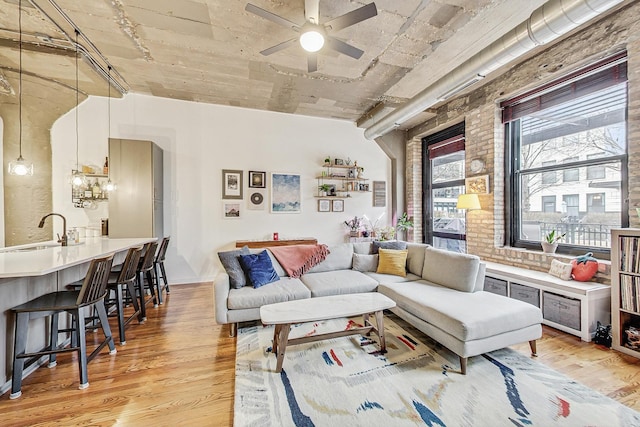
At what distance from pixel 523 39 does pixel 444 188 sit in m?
3.28

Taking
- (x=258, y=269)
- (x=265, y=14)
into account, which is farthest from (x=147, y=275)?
(x=265, y=14)

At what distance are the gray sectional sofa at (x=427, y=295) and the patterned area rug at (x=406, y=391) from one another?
0.65ft

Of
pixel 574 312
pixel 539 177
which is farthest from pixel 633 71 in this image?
pixel 574 312

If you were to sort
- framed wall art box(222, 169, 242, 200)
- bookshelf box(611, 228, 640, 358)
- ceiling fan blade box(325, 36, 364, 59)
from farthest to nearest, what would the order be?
framed wall art box(222, 169, 242, 200) < ceiling fan blade box(325, 36, 364, 59) < bookshelf box(611, 228, 640, 358)

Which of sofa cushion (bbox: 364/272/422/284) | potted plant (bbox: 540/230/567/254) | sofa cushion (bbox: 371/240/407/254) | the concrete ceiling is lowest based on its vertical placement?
sofa cushion (bbox: 364/272/422/284)

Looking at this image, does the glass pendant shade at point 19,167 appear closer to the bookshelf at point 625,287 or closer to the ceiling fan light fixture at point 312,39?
the ceiling fan light fixture at point 312,39

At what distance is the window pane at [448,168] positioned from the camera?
17.0 feet

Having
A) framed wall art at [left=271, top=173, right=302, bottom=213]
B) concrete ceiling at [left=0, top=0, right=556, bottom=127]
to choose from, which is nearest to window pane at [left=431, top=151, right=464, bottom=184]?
concrete ceiling at [left=0, top=0, right=556, bottom=127]

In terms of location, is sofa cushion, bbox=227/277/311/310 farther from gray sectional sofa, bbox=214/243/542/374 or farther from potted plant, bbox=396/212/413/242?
potted plant, bbox=396/212/413/242

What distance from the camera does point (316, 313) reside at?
218 cm

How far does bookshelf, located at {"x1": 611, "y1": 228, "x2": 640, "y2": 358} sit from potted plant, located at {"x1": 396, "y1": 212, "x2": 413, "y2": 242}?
3578mm

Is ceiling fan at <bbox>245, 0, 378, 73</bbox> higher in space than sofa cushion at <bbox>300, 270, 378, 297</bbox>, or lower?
higher

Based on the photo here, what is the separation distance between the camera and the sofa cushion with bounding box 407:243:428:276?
3531mm

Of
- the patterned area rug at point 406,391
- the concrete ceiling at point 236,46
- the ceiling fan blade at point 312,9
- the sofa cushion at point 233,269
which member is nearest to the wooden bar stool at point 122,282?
the sofa cushion at point 233,269
